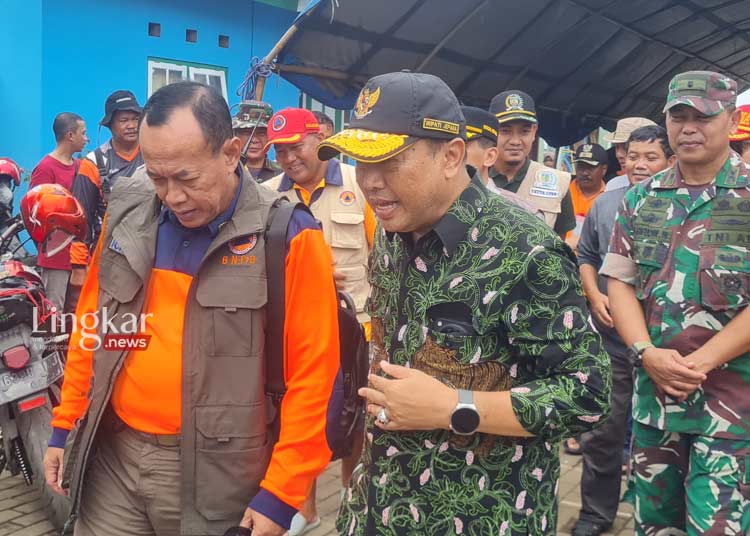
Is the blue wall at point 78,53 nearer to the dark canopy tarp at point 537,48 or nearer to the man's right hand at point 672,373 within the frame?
the dark canopy tarp at point 537,48

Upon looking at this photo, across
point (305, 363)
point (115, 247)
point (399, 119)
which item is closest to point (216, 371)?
point (305, 363)

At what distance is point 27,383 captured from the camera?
13.6ft

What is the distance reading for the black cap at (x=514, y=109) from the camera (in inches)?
194

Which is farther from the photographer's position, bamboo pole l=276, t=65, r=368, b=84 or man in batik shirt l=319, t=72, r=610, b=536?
bamboo pole l=276, t=65, r=368, b=84

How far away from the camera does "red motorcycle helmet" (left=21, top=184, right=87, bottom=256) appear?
4.71m

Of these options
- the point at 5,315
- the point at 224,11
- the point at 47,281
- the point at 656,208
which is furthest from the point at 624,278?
the point at 224,11

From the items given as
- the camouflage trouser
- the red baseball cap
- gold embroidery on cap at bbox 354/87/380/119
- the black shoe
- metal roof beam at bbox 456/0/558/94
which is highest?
metal roof beam at bbox 456/0/558/94

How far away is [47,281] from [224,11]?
244 inches

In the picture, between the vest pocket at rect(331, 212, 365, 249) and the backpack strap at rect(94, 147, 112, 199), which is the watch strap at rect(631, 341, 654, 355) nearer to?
the vest pocket at rect(331, 212, 365, 249)

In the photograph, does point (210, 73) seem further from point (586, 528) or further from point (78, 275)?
point (586, 528)

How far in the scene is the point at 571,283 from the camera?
183cm

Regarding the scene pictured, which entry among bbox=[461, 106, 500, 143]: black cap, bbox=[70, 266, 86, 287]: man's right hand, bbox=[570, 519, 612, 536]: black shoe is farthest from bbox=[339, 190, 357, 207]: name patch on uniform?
bbox=[570, 519, 612, 536]: black shoe

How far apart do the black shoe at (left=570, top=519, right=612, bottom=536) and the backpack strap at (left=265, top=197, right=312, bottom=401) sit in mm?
2591

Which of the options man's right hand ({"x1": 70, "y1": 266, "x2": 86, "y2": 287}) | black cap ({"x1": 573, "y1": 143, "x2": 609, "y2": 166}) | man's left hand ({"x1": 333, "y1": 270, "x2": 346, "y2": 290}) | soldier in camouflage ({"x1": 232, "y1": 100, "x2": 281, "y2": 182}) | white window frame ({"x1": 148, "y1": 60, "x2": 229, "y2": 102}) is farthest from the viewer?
white window frame ({"x1": 148, "y1": 60, "x2": 229, "y2": 102})
